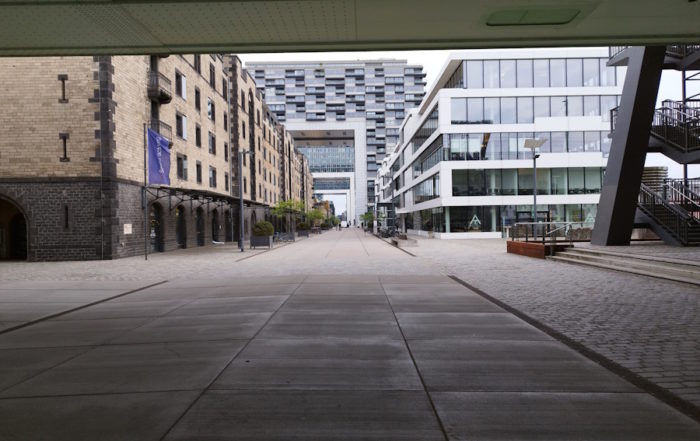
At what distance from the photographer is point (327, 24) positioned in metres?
7.36

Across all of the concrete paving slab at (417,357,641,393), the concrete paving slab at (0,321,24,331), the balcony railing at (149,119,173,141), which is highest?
the balcony railing at (149,119,173,141)

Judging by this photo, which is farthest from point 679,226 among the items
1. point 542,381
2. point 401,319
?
point 542,381

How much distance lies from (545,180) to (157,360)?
4295 centimetres

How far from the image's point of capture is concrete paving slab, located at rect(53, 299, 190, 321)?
8.41 metres

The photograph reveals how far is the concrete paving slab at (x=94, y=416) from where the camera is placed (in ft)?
11.8

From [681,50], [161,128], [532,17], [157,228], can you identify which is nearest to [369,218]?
[157,228]

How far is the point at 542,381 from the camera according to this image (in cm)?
466

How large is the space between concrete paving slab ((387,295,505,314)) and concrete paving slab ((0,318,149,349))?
4615mm

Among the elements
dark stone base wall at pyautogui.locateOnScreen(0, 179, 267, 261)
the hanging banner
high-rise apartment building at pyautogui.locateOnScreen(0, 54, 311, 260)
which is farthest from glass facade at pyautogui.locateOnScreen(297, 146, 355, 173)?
dark stone base wall at pyautogui.locateOnScreen(0, 179, 267, 261)

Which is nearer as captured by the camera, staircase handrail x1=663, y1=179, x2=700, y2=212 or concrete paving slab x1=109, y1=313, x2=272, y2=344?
concrete paving slab x1=109, y1=313, x2=272, y2=344

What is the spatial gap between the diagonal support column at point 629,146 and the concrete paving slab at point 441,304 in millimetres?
12640

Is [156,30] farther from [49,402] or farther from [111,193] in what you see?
[111,193]

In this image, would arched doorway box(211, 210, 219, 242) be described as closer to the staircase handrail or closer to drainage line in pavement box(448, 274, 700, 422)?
the staircase handrail

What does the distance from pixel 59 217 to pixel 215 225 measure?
17.8 m
